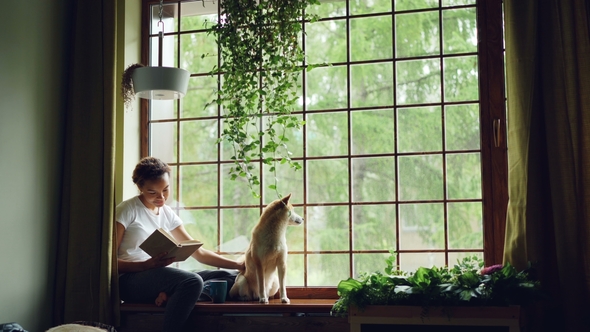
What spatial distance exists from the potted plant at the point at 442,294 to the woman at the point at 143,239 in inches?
33.8

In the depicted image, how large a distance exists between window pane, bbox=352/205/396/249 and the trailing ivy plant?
45cm

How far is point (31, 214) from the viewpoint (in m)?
3.38

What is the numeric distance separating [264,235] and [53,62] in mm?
1493

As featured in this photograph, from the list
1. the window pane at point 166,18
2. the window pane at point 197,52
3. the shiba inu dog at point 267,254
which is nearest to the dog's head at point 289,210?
the shiba inu dog at point 267,254

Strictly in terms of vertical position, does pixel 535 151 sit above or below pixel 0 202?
above

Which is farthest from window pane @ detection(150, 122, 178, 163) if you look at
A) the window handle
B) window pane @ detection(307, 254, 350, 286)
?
the window handle

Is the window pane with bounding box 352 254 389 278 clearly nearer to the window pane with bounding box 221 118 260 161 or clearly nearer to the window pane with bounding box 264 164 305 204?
the window pane with bounding box 264 164 305 204

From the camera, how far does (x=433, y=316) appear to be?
2787 mm

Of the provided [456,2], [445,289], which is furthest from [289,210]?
[456,2]

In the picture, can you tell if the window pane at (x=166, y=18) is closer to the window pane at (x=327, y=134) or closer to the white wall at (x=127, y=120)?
the white wall at (x=127, y=120)

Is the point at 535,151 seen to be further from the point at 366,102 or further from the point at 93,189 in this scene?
the point at 93,189

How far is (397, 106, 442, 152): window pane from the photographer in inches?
138

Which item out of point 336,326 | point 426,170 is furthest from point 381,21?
point 336,326

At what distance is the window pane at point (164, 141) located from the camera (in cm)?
387
